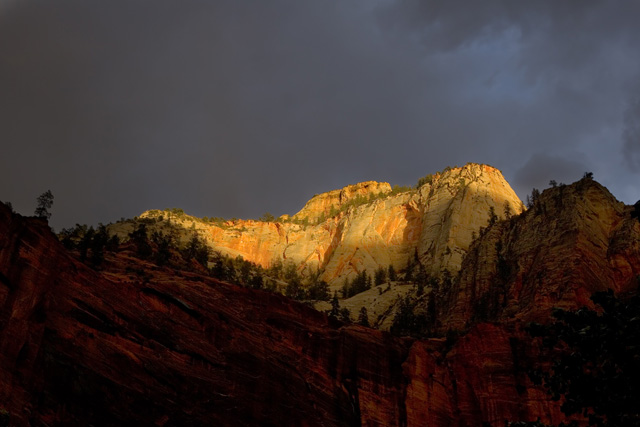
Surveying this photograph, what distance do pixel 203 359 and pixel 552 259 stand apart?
3961 cm

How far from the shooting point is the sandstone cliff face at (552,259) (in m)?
59.2

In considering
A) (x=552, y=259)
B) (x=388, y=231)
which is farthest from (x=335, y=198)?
(x=552, y=259)

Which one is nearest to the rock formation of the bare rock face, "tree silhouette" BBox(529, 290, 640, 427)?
"tree silhouette" BBox(529, 290, 640, 427)

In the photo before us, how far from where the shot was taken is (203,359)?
44094 mm

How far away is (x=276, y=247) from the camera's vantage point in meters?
146

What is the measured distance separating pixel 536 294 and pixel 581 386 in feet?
164

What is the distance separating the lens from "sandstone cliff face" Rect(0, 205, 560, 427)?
3516 cm

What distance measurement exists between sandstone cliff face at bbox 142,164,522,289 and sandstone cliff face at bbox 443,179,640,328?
71.6ft

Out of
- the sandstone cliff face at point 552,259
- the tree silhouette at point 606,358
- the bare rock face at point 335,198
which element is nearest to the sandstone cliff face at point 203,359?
the sandstone cliff face at point 552,259

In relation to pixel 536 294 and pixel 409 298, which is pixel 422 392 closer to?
pixel 536 294

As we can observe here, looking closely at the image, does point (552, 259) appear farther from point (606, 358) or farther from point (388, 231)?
point (388, 231)

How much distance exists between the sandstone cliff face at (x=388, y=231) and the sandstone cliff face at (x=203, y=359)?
146 ft

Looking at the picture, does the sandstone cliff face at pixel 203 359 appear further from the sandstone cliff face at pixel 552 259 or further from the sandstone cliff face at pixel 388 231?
the sandstone cliff face at pixel 388 231

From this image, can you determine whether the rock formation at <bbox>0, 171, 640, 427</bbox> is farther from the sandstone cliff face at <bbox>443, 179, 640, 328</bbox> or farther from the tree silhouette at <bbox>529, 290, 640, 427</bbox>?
the tree silhouette at <bbox>529, 290, 640, 427</bbox>
